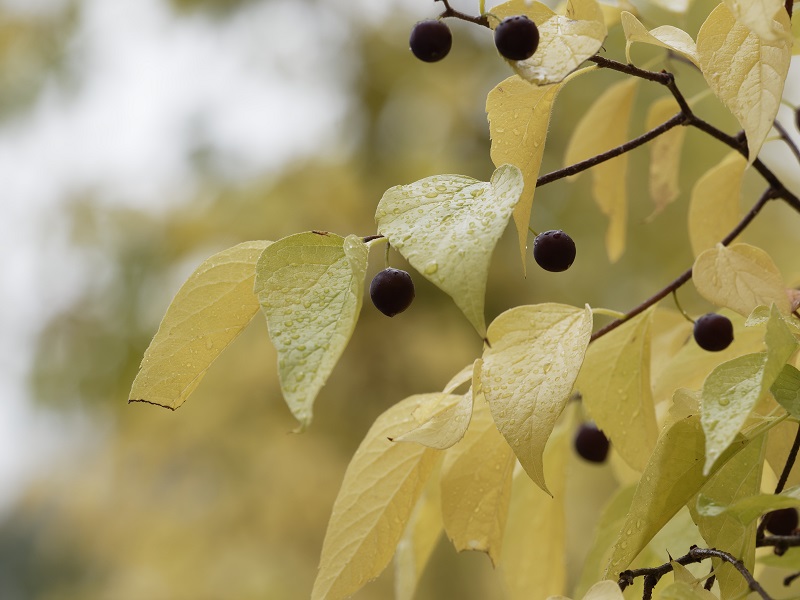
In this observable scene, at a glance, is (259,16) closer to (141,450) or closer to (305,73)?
(305,73)

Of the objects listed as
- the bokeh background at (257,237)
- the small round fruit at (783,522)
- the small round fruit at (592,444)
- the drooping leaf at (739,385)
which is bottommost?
the bokeh background at (257,237)

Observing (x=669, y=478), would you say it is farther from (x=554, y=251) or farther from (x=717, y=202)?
(x=717, y=202)

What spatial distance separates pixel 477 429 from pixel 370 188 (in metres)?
1.89

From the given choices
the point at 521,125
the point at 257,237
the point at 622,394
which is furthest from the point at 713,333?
the point at 257,237

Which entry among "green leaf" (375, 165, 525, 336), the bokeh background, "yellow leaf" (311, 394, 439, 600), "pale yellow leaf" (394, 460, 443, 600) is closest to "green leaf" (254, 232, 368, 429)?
"green leaf" (375, 165, 525, 336)

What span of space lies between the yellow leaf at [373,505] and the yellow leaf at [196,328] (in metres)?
0.09

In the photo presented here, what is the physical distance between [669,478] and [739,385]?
47mm

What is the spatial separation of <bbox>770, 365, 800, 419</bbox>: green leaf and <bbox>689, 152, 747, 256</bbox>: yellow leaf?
0.21 meters

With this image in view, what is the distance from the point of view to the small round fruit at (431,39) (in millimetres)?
326

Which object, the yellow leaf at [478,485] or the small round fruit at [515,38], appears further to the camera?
the yellow leaf at [478,485]

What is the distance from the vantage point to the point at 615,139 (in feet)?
1.57

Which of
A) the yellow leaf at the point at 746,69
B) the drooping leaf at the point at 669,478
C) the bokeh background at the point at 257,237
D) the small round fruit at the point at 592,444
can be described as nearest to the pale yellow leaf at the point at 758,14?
the yellow leaf at the point at 746,69

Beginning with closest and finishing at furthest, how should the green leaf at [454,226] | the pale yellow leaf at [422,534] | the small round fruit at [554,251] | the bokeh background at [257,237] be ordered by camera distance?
the green leaf at [454,226] < the small round fruit at [554,251] < the pale yellow leaf at [422,534] < the bokeh background at [257,237]

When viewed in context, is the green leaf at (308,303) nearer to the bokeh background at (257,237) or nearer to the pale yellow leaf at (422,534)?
the pale yellow leaf at (422,534)
